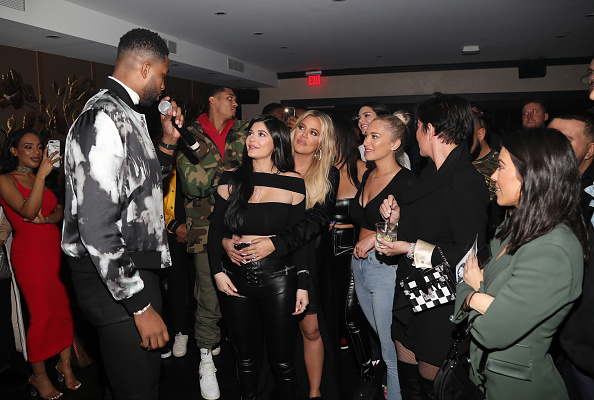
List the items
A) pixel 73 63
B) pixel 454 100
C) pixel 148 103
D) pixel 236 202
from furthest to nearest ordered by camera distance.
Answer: pixel 73 63, pixel 236 202, pixel 454 100, pixel 148 103

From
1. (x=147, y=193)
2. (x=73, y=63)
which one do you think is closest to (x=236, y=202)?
(x=147, y=193)

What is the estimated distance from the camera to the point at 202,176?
3.11 metres

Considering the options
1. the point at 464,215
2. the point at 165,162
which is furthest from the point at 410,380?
the point at 165,162

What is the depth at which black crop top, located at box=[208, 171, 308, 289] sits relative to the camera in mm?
2318

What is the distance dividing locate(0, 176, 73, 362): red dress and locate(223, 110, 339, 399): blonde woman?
1538mm

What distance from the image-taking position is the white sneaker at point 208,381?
2.88m

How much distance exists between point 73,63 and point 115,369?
5095 mm

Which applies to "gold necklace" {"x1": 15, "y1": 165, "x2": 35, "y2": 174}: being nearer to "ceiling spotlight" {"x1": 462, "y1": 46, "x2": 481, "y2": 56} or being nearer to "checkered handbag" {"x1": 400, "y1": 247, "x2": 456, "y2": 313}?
"checkered handbag" {"x1": 400, "y1": 247, "x2": 456, "y2": 313}

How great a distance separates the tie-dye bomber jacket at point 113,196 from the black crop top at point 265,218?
2.23 ft

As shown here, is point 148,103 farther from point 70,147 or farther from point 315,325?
point 315,325

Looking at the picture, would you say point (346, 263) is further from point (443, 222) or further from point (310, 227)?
point (443, 222)

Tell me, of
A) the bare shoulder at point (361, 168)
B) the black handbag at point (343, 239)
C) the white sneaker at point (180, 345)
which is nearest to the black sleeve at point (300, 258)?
the black handbag at point (343, 239)

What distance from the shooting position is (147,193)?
168 cm

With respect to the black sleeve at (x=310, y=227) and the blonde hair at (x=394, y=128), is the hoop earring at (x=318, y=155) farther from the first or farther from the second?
the blonde hair at (x=394, y=128)
